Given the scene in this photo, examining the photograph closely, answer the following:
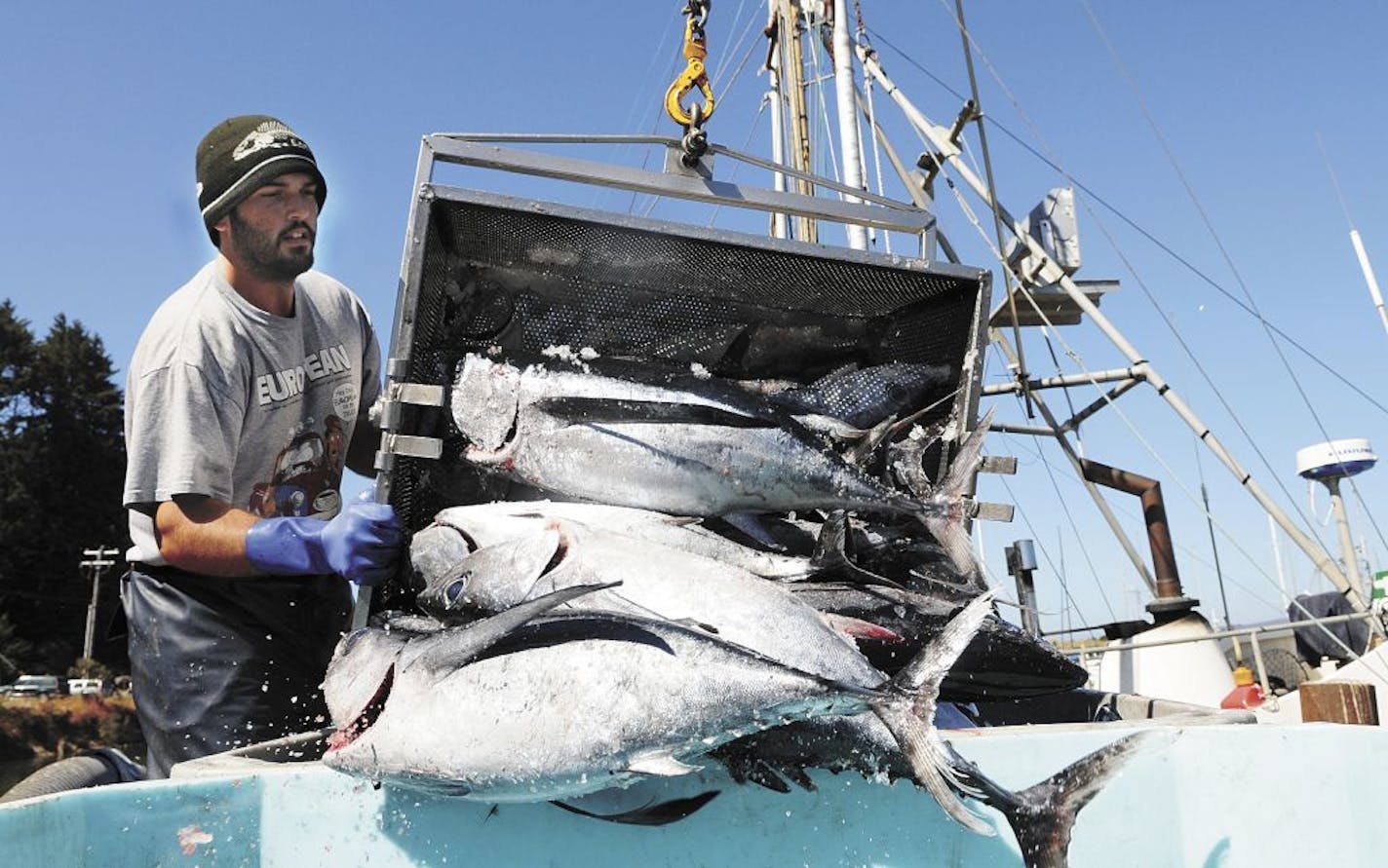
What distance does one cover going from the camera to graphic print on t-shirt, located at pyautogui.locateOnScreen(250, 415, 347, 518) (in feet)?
9.84

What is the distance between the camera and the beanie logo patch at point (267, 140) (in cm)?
291

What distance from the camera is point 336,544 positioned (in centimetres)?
242

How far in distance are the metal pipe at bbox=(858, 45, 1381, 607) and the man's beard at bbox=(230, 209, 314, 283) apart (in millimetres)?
6434

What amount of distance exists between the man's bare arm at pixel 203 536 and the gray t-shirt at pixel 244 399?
0.15 feet

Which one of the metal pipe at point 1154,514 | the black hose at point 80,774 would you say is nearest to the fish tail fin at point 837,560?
the black hose at point 80,774

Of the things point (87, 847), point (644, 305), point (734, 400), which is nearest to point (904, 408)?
point (734, 400)

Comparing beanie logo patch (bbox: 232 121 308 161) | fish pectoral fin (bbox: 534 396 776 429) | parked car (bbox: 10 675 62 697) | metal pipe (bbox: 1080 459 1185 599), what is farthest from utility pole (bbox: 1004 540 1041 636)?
parked car (bbox: 10 675 62 697)

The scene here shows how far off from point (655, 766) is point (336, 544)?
3.79 ft

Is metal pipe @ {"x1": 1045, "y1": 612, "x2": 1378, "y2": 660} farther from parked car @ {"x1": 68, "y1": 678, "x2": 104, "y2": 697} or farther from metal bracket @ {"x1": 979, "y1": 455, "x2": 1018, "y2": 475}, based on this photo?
parked car @ {"x1": 68, "y1": 678, "x2": 104, "y2": 697}

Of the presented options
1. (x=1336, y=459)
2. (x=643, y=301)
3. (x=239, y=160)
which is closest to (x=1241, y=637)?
(x=1336, y=459)

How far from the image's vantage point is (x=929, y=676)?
5.96 feet

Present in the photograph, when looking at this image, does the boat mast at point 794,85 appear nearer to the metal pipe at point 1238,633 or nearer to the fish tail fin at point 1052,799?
the metal pipe at point 1238,633

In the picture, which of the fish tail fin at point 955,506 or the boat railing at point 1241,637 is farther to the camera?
the boat railing at point 1241,637

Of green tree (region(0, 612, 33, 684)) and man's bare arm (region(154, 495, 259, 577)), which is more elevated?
man's bare arm (region(154, 495, 259, 577))
